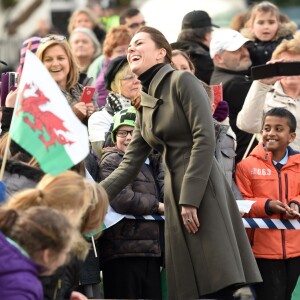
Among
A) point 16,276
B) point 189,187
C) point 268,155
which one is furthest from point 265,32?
point 16,276

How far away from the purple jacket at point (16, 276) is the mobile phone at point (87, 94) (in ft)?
13.2

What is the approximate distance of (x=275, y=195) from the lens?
10.5m

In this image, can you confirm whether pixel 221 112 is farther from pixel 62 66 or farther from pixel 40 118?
pixel 40 118

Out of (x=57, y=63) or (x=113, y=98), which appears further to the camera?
(x=113, y=98)

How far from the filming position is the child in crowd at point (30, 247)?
21.9 ft

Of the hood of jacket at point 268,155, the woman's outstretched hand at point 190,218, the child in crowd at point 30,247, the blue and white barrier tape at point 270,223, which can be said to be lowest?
the blue and white barrier tape at point 270,223

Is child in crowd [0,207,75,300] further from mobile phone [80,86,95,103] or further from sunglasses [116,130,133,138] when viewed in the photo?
mobile phone [80,86,95,103]

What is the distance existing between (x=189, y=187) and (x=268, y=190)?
1.95m

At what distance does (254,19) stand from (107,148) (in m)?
3.94

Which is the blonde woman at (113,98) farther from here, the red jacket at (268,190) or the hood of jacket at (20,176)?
the hood of jacket at (20,176)

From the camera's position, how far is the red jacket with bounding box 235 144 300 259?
10.3m

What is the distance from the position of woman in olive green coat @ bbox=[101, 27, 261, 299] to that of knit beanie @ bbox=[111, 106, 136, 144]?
1.15 metres

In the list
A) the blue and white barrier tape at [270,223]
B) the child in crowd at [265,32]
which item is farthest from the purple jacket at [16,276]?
the child in crowd at [265,32]

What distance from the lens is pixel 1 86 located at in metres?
10.7
